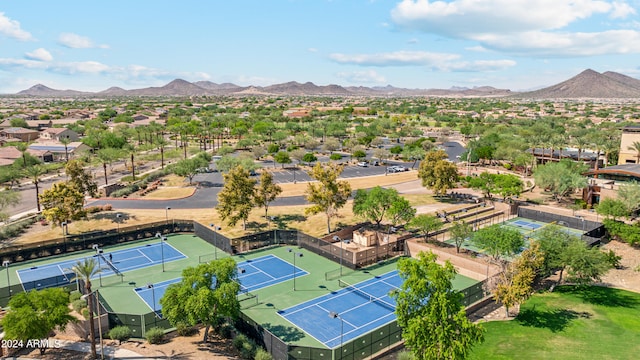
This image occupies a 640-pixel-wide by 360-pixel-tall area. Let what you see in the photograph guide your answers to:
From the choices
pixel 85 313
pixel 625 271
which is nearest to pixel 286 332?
pixel 85 313

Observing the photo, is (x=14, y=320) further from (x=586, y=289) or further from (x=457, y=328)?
→ (x=586, y=289)

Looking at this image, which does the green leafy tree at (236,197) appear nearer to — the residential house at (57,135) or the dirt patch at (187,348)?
the dirt patch at (187,348)

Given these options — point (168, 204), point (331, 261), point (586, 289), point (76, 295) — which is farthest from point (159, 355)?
point (168, 204)

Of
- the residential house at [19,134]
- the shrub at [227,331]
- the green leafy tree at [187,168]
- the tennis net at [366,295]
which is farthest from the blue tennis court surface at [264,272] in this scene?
the residential house at [19,134]

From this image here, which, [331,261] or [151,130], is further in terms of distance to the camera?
[151,130]

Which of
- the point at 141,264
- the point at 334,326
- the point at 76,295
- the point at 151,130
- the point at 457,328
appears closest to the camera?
the point at 457,328

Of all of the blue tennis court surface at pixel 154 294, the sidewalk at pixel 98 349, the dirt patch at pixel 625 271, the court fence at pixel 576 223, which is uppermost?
the court fence at pixel 576 223

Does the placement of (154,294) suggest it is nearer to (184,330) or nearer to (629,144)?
(184,330)
